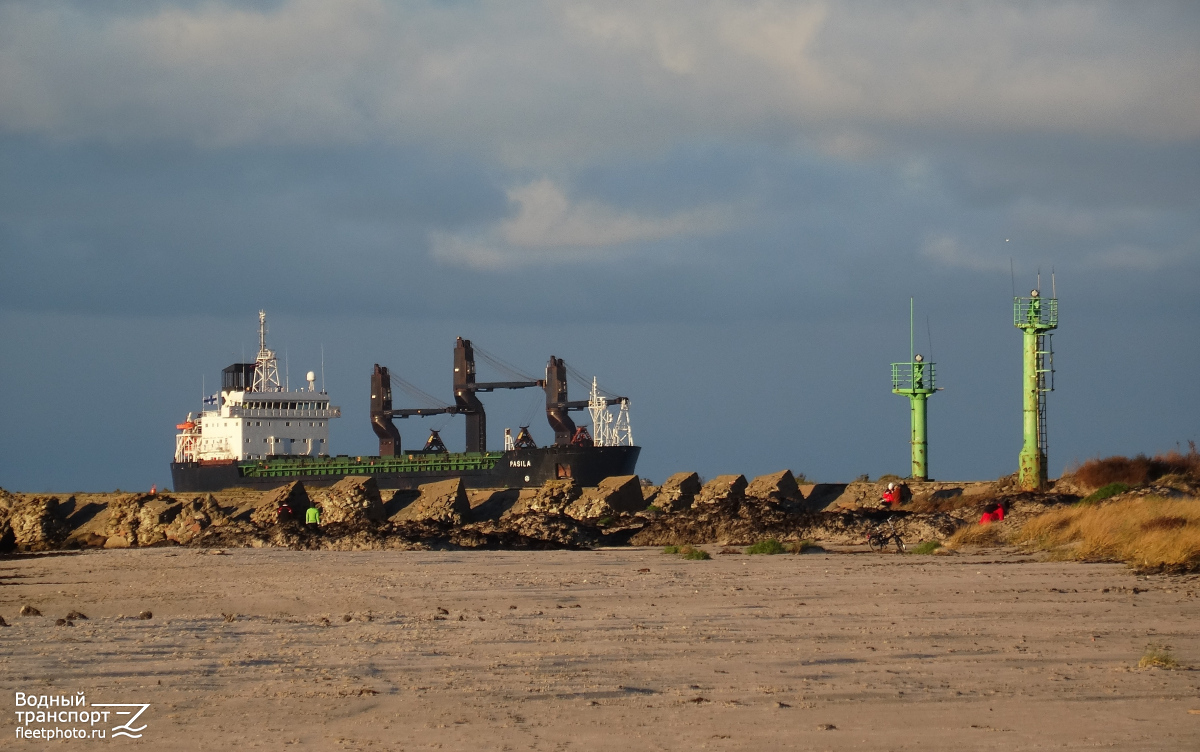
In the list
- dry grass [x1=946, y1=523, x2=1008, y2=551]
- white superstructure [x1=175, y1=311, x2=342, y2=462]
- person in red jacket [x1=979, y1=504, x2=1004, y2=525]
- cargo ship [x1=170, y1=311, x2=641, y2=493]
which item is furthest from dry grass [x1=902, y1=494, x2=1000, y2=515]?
white superstructure [x1=175, y1=311, x2=342, y2=462]

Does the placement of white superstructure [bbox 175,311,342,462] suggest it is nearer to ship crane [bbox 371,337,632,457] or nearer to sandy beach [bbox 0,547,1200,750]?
ship crane [bbox 371,337,632,457]

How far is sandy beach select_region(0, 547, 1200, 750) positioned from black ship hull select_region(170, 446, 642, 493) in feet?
131

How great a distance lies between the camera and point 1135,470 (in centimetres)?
2714

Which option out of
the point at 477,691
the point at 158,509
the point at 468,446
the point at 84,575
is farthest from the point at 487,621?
the point at 468,446

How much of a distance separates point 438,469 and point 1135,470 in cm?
3443

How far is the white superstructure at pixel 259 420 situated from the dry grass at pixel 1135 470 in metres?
42.5

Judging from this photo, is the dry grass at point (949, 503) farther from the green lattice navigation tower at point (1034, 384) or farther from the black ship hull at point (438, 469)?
the black ship hull at point (438, 469)

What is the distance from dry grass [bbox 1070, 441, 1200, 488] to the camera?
26.9m

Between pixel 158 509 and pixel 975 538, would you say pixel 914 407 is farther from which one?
pixel 158 509

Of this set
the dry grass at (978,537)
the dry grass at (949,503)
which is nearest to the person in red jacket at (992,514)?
the dry grass at (978,537)

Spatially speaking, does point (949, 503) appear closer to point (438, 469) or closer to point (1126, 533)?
point (1126, 533)

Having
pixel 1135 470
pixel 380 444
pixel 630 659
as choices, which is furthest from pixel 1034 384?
pixel 380 444

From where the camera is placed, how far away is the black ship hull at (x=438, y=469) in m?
53.9

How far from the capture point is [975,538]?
1792 centimetres
